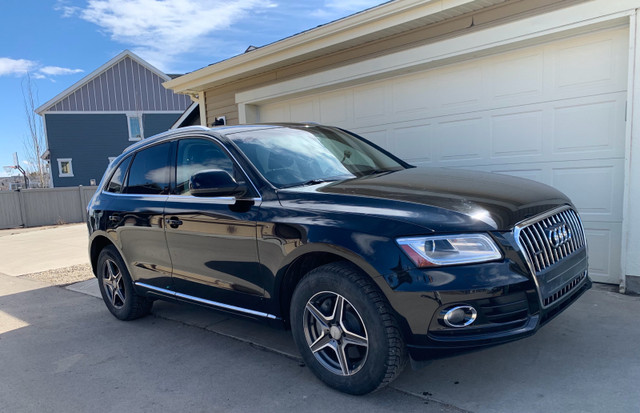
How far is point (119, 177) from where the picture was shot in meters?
4.69

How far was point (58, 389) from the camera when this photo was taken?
10.8 ft

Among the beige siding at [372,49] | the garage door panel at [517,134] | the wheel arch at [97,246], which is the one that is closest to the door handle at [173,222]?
the wheel arch at [97,246]

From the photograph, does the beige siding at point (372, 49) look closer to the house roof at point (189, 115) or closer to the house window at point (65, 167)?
the house roof at point (189, 115)

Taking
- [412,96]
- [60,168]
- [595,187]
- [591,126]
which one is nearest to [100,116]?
[60,168]

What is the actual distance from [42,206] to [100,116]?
31.0ft

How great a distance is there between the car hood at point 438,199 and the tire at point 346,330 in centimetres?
42

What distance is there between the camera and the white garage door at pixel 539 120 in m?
4.61

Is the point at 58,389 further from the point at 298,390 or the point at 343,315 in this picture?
the point at 343,315

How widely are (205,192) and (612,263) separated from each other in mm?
4196

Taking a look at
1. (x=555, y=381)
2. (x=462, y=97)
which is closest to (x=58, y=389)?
(x=555, y=381)

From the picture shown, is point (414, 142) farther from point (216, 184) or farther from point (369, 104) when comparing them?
point (216, 184)

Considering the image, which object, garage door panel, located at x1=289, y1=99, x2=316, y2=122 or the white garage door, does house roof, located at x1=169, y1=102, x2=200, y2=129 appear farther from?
the white garage door

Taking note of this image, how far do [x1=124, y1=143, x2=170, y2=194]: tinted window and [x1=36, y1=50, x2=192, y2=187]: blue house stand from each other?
23342 mm

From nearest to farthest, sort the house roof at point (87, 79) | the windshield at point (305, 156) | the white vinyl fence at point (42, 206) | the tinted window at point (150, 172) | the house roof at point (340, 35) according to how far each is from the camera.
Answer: the windshield at point (305, 156) < the tinted window at point (150, 172) < the house roof at point (340, 35) < the white vinyl fence at point (42, 206) < the house roof at point (87, 79)
